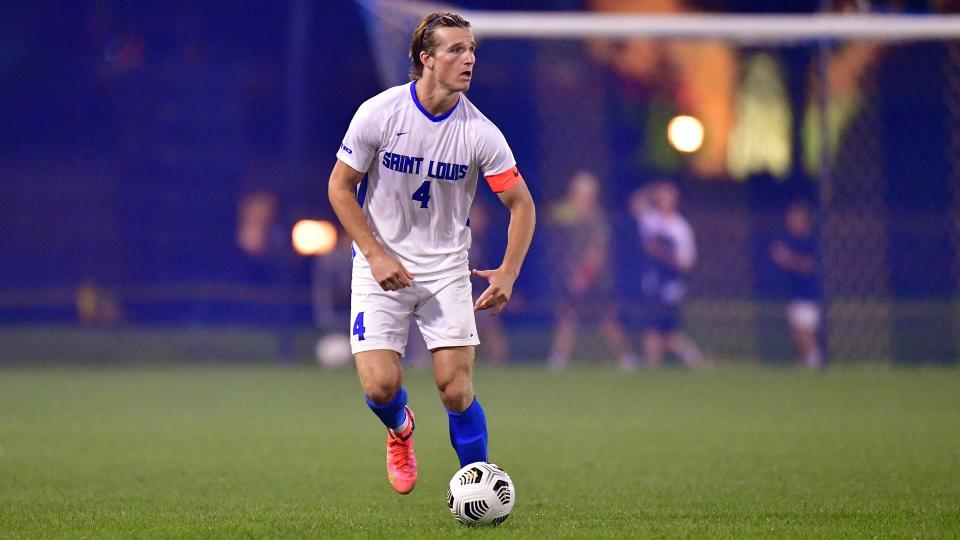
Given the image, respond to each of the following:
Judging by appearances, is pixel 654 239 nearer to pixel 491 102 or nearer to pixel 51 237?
pixel 491 102

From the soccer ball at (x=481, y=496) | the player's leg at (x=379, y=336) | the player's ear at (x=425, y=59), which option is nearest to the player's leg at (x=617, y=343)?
the player's leg at (x=379, y=336)

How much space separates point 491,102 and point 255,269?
4226 millimetres

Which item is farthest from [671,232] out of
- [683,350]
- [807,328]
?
[807,328]

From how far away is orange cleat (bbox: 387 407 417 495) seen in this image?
22.4ft

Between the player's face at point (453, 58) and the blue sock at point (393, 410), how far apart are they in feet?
4.60

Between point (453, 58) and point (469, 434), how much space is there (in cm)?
161

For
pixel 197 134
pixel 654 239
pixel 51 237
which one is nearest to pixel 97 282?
pixel 51 237

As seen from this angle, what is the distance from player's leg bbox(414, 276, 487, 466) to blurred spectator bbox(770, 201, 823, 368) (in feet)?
36.8

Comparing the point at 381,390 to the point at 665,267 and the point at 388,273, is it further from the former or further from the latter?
the point at 665,267

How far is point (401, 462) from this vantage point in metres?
6.89

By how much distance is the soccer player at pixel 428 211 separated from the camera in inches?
255

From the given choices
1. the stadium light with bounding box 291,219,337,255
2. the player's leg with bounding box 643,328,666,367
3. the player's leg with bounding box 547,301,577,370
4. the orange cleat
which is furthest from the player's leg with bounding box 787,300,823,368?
the orange cleat

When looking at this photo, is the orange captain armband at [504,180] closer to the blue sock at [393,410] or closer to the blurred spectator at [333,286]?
the blue sock at [393,410]

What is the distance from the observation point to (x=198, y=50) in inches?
895
